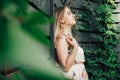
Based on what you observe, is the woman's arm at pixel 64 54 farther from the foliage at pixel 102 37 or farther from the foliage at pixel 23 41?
the foliage at pixel 23 41

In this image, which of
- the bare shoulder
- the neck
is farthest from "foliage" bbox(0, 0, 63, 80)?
the neck

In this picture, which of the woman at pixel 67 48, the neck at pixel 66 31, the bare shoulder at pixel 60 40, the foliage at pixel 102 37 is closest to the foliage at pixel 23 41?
the woman at pixel 67 48

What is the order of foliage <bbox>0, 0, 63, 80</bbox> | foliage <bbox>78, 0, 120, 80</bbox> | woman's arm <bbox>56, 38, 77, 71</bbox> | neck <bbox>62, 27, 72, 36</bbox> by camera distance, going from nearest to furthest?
foliage <bbox>0, 0, 63, 80</bbox> < woman's arm <bbox>56, 38, 77, 71</bbox> < neck <bbox>62, 27, 72, 36</bbox> < foliage <bbox>78, 0, 120, 80</bbox>

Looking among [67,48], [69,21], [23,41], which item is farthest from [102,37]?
[23,41]

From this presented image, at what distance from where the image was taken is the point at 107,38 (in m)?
5.02

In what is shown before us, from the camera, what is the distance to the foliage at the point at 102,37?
191 inches

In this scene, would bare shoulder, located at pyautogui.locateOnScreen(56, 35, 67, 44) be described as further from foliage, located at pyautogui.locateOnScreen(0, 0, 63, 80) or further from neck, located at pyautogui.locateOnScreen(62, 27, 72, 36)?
foliage, located at pyautogui.locateOnScreen(0, 0, 63, 80)

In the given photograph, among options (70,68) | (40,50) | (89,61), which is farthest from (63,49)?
(40,50)

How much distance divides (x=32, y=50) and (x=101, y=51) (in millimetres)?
4850

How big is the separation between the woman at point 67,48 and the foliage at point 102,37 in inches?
66.5

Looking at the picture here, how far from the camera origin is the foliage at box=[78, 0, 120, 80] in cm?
485

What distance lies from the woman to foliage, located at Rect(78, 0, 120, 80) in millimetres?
1689

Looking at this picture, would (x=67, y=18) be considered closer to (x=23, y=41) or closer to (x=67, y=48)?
(x=67, y=48)

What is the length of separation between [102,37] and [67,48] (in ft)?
6.99
